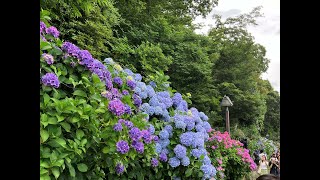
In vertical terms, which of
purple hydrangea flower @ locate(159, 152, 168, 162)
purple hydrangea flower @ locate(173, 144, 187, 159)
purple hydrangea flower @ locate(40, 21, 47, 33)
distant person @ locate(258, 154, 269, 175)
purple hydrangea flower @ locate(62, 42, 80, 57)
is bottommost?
distant person @ locate(258, 154, 269, 175)

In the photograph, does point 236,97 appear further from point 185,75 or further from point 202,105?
point 185,75

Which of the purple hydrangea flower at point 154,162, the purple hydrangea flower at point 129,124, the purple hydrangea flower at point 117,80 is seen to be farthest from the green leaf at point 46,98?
the purple hydrangea flower at point 154,162

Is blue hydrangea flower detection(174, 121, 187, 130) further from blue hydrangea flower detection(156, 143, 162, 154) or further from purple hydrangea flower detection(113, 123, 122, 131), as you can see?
purple hydrangea flower detection(113, 123, 122, 131)

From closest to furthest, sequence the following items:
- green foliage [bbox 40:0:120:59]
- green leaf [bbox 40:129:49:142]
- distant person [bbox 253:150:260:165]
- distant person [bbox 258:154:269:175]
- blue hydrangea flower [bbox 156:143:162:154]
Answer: green leaf [bbox 40:129:49:142] < blue hydrangea flower [bbox 156:143:162:154] < green foliage [bbox 40:0:120:59] < distant person [bbox 258:154:269:175] < distant person [bbox 253:150:260:165]

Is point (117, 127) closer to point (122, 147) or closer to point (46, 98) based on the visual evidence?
point (122, 147)

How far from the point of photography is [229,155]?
353 centimetres

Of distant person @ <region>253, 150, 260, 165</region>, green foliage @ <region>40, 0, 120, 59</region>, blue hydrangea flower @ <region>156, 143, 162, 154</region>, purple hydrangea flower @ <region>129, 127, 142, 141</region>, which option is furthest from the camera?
distant person @ <region>253, 150, 260, 165</region>

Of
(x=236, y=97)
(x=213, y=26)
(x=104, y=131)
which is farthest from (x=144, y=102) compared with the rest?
(x=213, y=26)

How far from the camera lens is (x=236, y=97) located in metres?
8.71

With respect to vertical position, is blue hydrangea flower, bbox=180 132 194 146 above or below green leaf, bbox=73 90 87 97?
below

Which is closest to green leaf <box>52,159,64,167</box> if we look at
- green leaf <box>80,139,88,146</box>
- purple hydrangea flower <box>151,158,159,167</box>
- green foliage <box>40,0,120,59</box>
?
green leaf <box>80,139,88,146</box>

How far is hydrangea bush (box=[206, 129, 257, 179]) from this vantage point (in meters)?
3.24

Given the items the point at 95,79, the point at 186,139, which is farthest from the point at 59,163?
the point at 186,139
